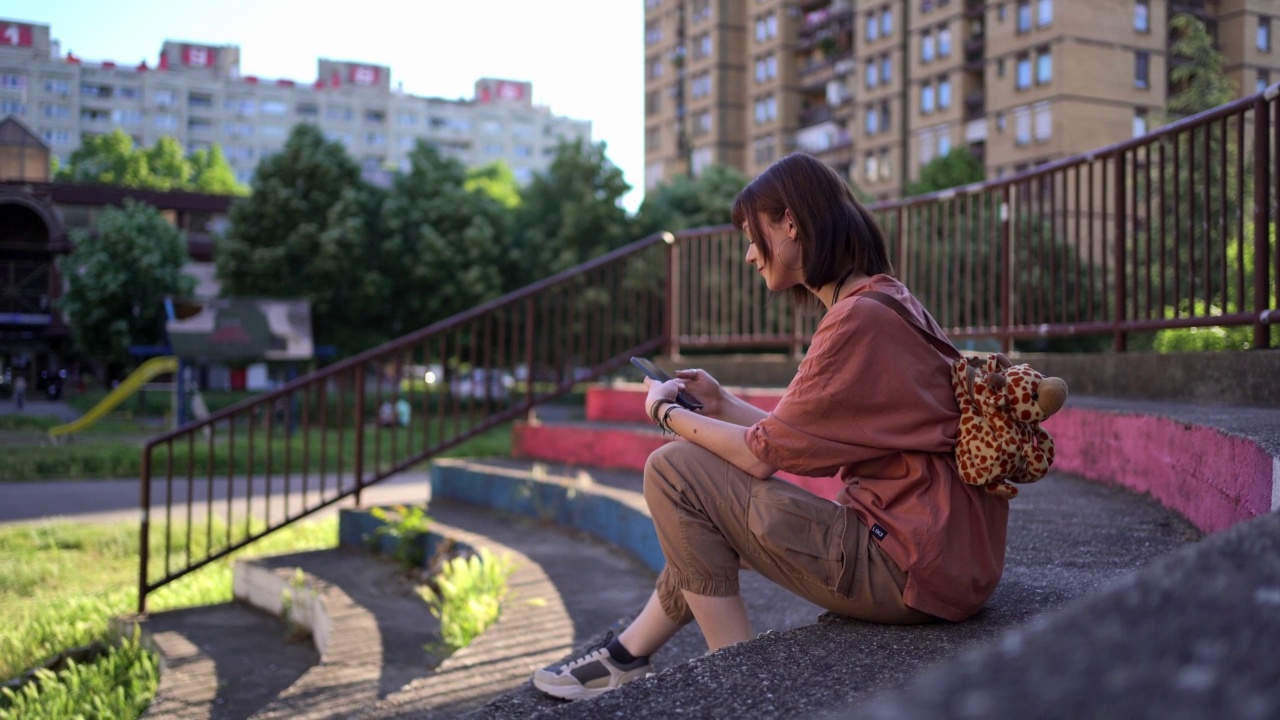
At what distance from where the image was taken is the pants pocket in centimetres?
224

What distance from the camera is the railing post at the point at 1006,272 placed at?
6.28 m

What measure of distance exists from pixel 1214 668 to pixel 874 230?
190cm

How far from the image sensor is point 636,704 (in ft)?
5.80

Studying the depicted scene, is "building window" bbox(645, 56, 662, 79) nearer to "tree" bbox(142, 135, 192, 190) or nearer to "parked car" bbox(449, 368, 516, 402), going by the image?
"tree" bbox(142, 135, 192, 190)

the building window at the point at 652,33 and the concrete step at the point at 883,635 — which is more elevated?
the building window at the point at 652,33

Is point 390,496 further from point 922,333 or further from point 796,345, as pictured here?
point 922,333

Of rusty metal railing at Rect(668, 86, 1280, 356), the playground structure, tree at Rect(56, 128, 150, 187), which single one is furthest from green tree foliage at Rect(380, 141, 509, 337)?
tree at Rect(56, 128, 150, 187)

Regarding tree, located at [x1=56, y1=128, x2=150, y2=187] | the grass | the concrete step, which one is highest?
tree, located at [x1=56, y1=128, x2=150, y2=187]

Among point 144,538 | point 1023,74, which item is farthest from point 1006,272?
point 1023,74

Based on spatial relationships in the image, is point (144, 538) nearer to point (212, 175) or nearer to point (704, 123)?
point (704, 123)

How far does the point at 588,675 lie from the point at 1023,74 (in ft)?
152

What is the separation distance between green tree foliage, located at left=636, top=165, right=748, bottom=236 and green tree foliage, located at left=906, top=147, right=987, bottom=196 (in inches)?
513

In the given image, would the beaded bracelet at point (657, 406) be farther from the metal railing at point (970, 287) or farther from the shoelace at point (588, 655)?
the metal railing at point (970, 287)

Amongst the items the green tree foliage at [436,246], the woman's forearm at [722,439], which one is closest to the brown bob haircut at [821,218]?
the woman's forearm at [722,439]
